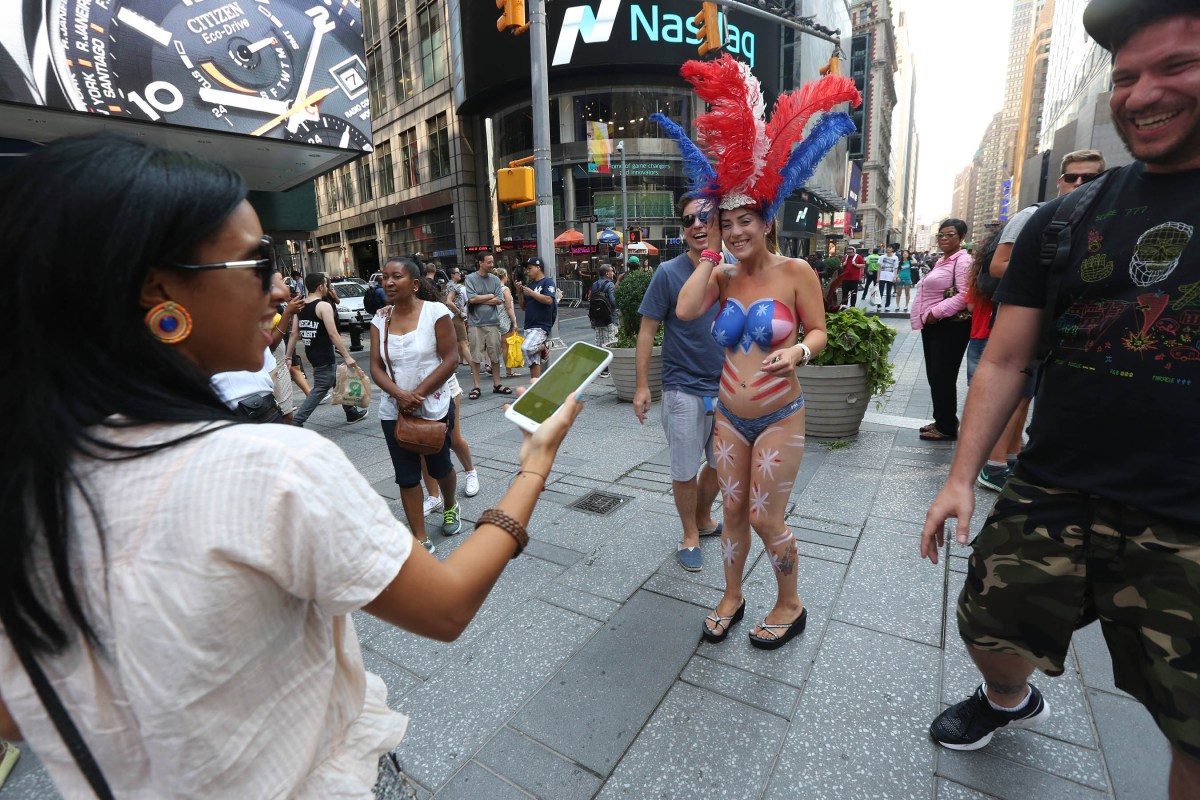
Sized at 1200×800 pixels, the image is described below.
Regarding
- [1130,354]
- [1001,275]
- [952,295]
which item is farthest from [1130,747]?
[952,295]

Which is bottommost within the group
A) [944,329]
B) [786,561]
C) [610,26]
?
[786,561]

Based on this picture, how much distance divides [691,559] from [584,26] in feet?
106

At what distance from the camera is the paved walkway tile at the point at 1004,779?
6.28 feet

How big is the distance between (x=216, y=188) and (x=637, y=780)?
213 centimetres

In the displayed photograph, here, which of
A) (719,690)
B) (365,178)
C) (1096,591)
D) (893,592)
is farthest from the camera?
(365,178)

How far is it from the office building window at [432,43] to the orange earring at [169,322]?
41465 mm

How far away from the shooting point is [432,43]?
120 ft

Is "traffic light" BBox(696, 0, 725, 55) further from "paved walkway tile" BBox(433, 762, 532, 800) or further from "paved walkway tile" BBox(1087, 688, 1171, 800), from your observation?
"paved walkway tile" BBox(433, 762, 532, 800)

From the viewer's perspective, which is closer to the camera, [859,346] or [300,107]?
[859,346]

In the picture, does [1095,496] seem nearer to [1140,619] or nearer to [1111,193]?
[1140,619]

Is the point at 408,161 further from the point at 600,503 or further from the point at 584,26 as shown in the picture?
the point at 600,503

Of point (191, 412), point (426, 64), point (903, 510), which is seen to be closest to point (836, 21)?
point (426, 64)

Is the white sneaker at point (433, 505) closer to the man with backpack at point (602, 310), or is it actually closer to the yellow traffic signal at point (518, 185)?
the man with backpack at point (602, 310)

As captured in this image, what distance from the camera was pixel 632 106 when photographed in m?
31.0
